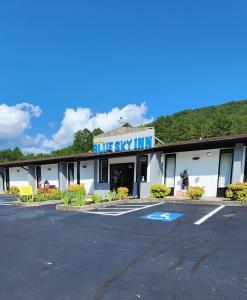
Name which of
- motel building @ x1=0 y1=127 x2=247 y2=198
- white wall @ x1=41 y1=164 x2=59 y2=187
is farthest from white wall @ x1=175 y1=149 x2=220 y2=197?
white wall @ x1=41 y1=164 x2=59 y2=187

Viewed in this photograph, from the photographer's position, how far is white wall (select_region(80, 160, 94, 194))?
18797 millimetres

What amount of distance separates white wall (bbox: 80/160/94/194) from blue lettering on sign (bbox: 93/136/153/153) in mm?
1591

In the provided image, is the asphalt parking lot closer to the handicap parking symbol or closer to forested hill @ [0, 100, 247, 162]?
the handicap parking symbol

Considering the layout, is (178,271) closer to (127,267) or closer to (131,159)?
(127,267)

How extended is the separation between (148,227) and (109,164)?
1101cm

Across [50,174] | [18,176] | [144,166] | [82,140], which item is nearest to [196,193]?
[144,166]

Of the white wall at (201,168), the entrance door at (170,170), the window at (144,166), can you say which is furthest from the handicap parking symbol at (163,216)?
the window at (144,166)

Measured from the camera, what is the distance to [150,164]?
14.1m

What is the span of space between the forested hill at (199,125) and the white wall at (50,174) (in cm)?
1958

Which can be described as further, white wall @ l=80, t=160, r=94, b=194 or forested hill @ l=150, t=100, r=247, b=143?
forested hill @ l=150, t=100, r=247, b=143

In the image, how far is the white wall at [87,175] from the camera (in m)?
18.8

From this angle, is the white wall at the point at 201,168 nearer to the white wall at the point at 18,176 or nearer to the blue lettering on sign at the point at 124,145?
the blue lettering on sign at the point at 124,145

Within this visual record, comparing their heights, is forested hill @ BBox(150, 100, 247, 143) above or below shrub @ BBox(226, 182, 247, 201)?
above

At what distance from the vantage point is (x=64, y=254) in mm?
4793
